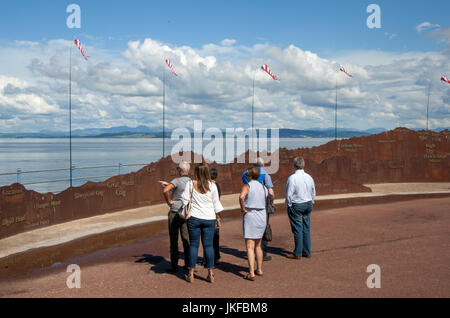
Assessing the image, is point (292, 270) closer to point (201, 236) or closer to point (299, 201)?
point (299, 201)

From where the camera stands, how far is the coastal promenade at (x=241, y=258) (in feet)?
18.7

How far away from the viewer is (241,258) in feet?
25.2

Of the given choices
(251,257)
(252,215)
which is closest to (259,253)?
(251,257)

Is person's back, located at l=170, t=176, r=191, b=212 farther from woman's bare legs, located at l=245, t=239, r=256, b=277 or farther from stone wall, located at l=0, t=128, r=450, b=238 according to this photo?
stone wall, located at l=0, t=128, r=450, b=238

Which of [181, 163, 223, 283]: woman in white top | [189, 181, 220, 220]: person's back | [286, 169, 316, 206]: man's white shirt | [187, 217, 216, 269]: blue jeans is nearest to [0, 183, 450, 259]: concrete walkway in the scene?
[187, 217, 216, 269]: blue jeans

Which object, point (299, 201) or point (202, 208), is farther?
point (299, 201)

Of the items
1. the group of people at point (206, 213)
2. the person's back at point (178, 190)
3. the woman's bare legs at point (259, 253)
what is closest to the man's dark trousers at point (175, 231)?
the group of people at point (206, 213)

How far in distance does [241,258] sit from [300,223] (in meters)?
1.33

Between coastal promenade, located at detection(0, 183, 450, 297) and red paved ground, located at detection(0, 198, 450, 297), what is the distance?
15mm

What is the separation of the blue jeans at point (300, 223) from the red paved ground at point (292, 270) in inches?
10.8

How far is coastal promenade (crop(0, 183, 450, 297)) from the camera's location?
571 cm

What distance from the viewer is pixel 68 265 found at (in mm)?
7371
